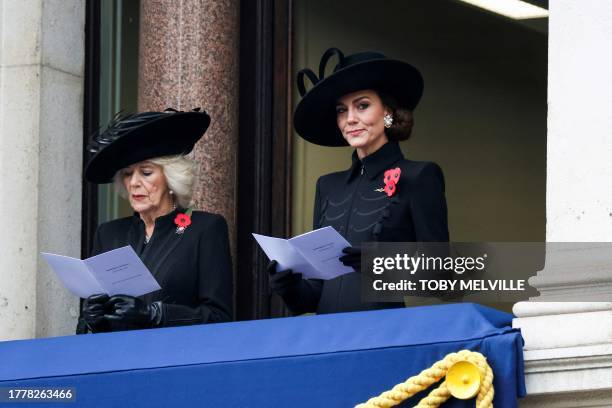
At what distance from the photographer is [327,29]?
9672 millimetres

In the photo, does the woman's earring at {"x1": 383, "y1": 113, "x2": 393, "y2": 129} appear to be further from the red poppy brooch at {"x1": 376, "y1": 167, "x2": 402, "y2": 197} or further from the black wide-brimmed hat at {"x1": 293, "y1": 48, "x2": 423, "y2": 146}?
the red poppy brooch at {"x1": 376, "y1": 167, "x2": 402, "y2": 197}

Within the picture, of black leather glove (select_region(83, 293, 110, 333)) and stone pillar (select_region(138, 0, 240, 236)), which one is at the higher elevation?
stone pillar (select_region(138, 0, 240, 236))

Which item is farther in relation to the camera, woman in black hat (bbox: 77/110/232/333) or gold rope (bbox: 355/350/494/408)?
woman in black hat (bbox: 77/110/232/333)

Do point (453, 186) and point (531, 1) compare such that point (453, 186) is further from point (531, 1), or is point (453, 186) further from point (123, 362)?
point (123, 362)

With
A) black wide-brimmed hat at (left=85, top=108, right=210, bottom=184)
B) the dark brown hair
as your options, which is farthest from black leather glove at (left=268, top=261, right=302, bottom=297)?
black wide-brimmed hat at (left=85, top=108, right=210, bottom=184)

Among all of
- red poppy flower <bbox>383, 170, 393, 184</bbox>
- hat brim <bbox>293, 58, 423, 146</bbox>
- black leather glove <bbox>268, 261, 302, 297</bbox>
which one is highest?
hat brim <bbox>293, 58, 423, 146</bbox>

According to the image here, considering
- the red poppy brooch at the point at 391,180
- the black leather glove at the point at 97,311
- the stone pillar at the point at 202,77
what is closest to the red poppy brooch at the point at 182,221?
the black leather glove at the point at 97,311

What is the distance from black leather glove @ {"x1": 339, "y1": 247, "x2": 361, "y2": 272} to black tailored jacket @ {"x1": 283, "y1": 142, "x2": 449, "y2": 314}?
262mm

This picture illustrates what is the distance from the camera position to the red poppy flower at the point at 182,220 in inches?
295

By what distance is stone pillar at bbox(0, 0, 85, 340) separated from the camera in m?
9.01

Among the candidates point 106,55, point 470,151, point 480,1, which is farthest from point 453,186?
point 106,55

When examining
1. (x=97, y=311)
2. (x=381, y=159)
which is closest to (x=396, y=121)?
(x=381, y=159)

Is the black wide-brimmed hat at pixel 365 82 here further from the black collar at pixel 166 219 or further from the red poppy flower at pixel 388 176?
the black collar at pixel 166 219

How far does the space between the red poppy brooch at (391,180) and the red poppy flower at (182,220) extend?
3.17 feet
